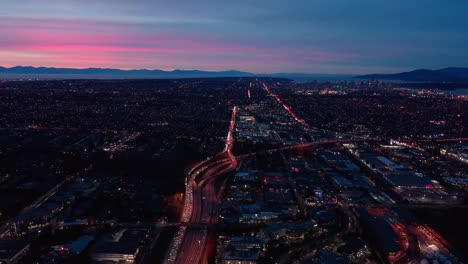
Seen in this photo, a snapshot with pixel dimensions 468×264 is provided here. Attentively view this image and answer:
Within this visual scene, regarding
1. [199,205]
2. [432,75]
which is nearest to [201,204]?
[199,205]

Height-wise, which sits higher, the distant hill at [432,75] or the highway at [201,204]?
the distant hill at [432,75]

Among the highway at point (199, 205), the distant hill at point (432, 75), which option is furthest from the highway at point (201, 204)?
Answer: the distant hill at point (432, 75)

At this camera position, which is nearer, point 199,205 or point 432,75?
point 199,205

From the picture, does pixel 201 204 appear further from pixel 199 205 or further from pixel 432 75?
pixel 432 75

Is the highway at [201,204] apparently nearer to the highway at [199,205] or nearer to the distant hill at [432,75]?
the highway at [199,205]

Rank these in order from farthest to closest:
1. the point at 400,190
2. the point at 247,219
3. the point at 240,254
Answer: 1. the point at 400,190
2. the point at 247,219
3. the point at 240,254

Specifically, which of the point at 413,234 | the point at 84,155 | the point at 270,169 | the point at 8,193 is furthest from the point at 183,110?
the point at 413,234

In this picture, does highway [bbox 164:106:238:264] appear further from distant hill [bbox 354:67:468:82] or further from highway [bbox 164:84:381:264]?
distant hill [bbox 354:67:468:82]

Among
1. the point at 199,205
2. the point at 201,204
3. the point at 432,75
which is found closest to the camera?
the point at 199,205

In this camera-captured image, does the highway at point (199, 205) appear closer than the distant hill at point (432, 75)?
Yes

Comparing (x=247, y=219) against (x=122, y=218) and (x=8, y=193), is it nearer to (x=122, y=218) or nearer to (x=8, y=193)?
(x=122, y=218)

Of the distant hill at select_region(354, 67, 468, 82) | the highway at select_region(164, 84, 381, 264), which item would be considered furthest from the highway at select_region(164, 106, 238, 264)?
the distant hill at select_region(354, 67, 468, 82)
